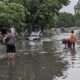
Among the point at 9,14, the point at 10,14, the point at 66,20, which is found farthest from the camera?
the point at 66,20

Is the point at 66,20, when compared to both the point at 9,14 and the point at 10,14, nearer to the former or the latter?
the point at 10,14

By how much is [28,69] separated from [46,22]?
52.4 metres

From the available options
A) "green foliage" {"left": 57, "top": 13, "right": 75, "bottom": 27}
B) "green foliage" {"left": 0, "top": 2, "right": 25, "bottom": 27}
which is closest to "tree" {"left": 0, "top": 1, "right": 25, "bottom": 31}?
"green foliage" {"left": 0, "top": 2, "right": 25, "bottom": 27}

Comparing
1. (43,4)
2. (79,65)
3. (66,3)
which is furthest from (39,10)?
(79,65)

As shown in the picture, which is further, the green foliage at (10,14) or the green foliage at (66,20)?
the green foliage at (66,20)

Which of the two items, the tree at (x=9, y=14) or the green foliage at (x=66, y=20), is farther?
the green foliage at (x=66, y=20)

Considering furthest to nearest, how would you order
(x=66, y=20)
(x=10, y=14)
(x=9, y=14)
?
(x=66, y=20) < (x=10, y=14) < (x=9, y=14)

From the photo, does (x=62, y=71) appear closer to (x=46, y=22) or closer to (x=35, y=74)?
(x=35, y=74)

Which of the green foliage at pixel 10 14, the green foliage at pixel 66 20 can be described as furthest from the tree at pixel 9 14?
the green foliage at pixel 66 20

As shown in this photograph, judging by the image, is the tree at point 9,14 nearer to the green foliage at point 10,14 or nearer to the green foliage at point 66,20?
the green foliage at point 10,14

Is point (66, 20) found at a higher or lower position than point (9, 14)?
higher

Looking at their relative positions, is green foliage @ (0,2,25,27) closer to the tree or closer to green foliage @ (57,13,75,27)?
the tree

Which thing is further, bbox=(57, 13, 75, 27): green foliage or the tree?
bbox=(57, 13, 75, 27): green foliage

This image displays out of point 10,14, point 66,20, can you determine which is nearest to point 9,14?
point 10,14
